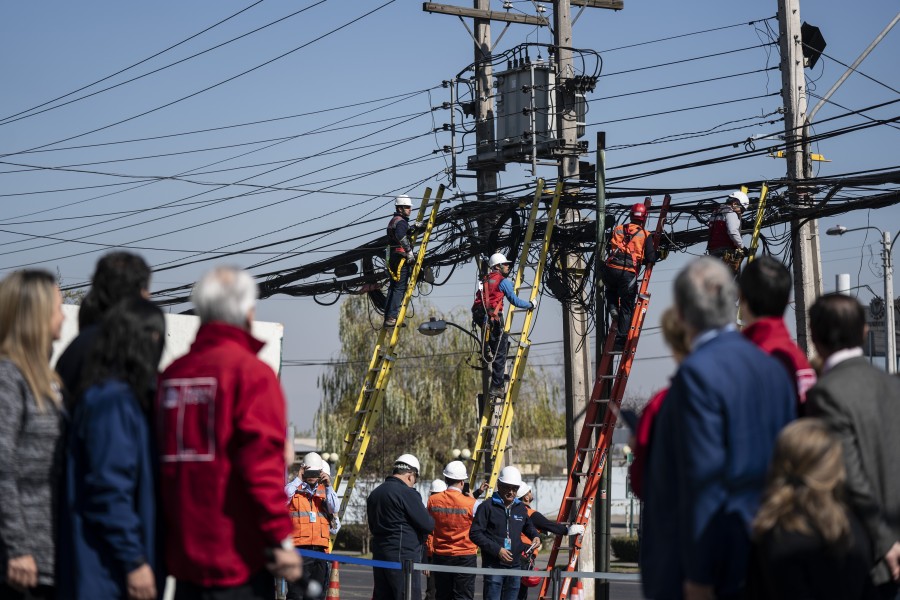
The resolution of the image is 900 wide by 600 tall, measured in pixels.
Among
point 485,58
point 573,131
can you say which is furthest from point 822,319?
point 485,58

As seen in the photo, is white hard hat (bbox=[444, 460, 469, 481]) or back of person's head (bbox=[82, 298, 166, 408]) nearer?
back of person's head (bbox=[82, 298, 166, 408])

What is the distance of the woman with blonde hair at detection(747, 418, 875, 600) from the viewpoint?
4336 millimetres

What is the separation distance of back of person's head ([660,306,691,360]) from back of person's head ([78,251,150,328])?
2.21 m

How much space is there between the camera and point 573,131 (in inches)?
846

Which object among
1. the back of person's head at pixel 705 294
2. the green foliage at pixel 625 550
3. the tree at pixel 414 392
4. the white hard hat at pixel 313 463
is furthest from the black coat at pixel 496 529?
the tree at pixel 414 392

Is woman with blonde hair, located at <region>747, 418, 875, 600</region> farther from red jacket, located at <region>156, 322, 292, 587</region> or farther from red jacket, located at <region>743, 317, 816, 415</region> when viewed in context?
red jacket, located at <region>156, 322, 292, 587</region>

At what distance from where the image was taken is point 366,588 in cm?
2892

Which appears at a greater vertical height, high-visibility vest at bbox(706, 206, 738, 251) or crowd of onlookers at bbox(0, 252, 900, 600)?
high-visibility vest at bbox(706, 206, 738, 251)

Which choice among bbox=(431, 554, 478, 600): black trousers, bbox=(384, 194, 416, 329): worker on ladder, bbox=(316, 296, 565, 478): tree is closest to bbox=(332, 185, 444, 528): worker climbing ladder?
bbox=(384, 194, 416, 329): worker on ladder

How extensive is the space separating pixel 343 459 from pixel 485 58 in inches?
306

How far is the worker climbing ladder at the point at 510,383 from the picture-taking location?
19.5 m

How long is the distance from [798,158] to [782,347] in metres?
13.6

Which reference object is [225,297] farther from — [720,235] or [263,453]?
[720,235]

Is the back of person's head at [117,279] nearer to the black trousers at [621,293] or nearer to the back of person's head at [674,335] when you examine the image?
the back of person's head at [674,335]
